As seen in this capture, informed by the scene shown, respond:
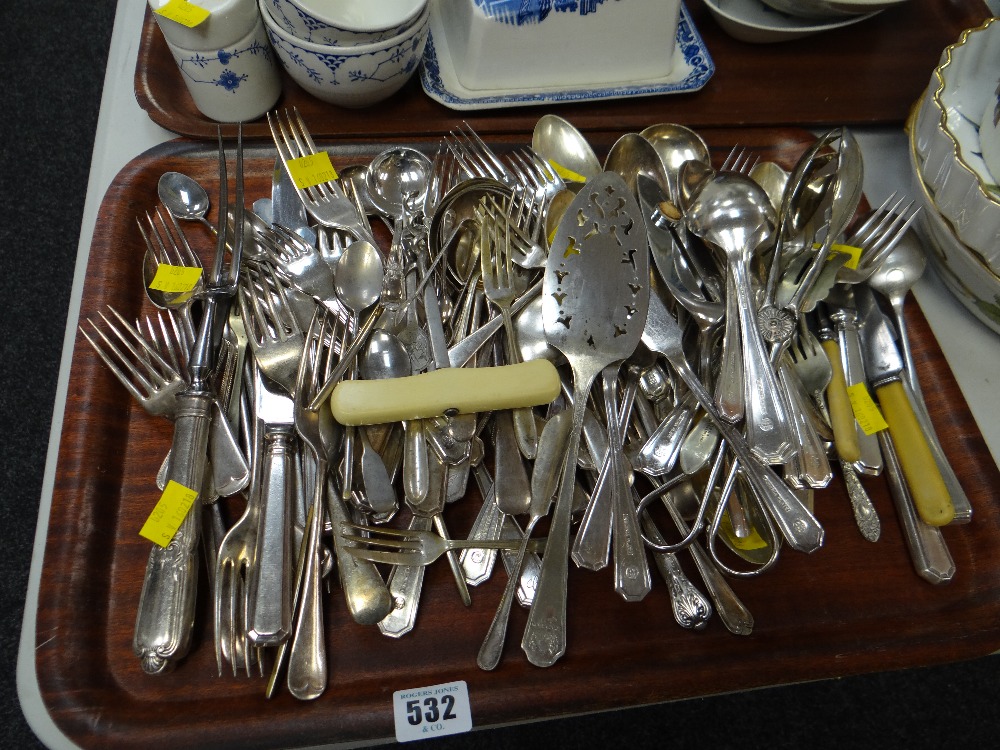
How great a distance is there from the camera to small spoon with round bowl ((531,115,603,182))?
0.67 meters

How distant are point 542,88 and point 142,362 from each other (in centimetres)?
49

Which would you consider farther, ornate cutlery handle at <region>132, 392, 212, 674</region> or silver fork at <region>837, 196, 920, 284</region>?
silver fork at <region>837, 196, 920, 284</region>

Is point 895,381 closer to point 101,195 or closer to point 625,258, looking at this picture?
point 625,258

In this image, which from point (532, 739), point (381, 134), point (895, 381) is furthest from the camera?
point (532, 739)

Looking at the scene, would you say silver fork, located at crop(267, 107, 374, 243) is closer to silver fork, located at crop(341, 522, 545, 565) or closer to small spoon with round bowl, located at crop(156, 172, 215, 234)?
small spoon with round bowl, located at crop(156, 172, 215, 234)

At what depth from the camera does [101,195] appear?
639mm

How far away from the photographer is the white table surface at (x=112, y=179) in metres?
0.57

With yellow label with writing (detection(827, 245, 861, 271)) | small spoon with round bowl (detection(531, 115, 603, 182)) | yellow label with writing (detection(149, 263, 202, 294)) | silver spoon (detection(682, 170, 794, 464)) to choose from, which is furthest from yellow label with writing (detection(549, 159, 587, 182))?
yellow label with writing (detection(149, 263, 202, 294))

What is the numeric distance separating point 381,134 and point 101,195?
0.27 metres

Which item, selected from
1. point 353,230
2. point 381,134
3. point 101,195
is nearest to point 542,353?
point 353,230

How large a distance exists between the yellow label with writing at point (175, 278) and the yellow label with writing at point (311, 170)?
13 cm

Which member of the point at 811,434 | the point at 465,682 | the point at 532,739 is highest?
the point at 811,434

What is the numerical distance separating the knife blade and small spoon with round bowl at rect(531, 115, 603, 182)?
0.28 m

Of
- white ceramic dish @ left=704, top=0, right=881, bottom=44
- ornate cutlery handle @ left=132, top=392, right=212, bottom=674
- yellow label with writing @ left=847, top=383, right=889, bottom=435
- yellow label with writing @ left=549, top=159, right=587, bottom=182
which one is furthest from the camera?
white ceramic dish @ left=704, top=0, right=881, bottom=44
